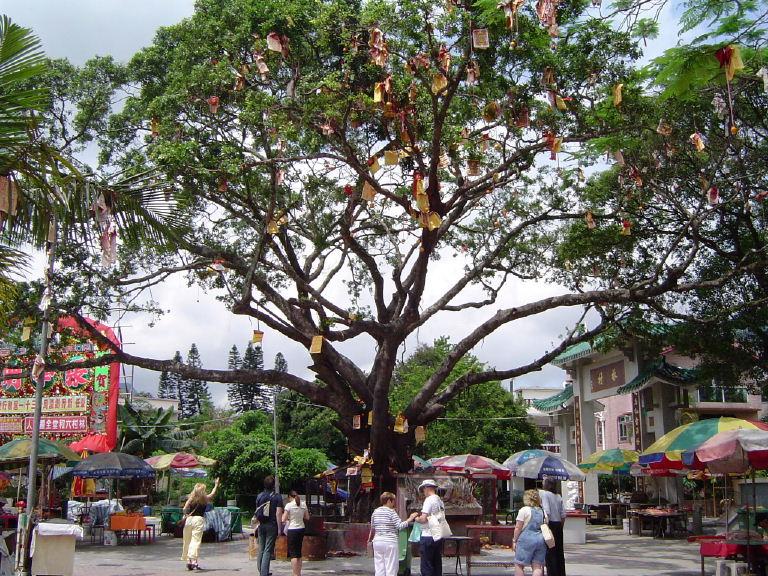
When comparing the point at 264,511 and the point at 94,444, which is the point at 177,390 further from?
the point at 264,511

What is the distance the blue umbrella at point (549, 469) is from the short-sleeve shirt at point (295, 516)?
8.81m

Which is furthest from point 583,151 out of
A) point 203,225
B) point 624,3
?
point 203,225

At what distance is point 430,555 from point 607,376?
18363mm

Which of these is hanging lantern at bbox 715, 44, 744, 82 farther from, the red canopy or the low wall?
the red canopy

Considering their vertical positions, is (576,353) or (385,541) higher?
(576,353)

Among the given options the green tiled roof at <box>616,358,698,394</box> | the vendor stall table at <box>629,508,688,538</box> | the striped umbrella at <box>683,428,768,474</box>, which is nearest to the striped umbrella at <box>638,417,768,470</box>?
the striped umbrella at <box>683,428,768,474</box>

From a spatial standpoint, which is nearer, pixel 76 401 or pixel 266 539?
pixel 266 539

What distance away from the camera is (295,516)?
41.5 ft

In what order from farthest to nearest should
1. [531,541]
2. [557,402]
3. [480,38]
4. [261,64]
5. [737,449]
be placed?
[557,402] < [261,64] < [480,38] < [737,449] < [531,541]

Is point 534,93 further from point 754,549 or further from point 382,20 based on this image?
point 754,549

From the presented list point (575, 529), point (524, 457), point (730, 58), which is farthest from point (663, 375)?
point (730, 58)

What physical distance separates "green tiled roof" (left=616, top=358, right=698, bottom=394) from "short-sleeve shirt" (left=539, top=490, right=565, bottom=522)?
13011 millimetres

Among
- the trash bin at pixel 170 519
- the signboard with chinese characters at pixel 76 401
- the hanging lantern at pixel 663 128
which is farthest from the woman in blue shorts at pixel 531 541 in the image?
the trash bin at pixel 170 519

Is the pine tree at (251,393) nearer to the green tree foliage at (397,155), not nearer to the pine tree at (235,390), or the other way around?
the pine tree at (235,390)
